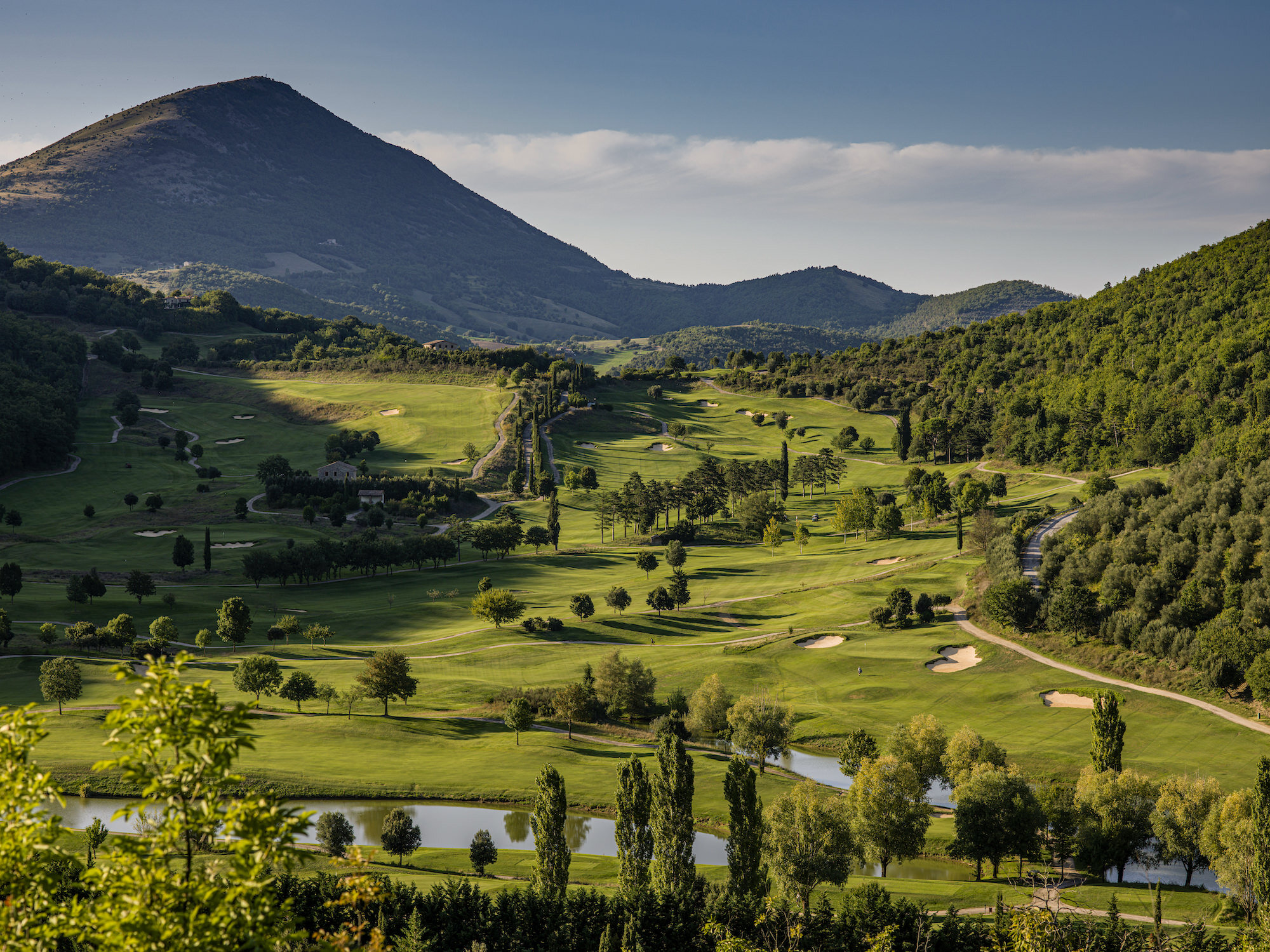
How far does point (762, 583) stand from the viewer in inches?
4279

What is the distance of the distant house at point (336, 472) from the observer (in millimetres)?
153000

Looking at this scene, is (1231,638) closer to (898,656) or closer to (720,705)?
(898,656)

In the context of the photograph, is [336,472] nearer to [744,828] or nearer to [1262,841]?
[744,828]

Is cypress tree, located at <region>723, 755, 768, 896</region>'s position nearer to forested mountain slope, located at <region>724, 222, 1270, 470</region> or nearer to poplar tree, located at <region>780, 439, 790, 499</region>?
forested mountain slope, located at <region>724, 222, 1270, 470</region>

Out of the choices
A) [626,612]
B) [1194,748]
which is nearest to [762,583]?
[626,612]

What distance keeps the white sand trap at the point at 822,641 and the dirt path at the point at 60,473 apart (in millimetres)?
133019

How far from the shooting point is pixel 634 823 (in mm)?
42750

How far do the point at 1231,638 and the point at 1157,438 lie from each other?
3259 inches

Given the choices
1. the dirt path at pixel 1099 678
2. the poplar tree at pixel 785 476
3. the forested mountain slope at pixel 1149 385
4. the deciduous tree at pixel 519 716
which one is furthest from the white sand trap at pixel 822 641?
the poplar tree at pixel 785 476

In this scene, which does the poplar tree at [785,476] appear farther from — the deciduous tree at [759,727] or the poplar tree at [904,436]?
the deciduous tree at [759,727]

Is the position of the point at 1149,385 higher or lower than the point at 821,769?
higher

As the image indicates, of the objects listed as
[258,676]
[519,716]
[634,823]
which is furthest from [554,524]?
[634,823]

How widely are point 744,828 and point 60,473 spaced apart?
155 m

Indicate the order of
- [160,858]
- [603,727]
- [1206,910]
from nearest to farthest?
[160,858], [1206,910], [603,727]
